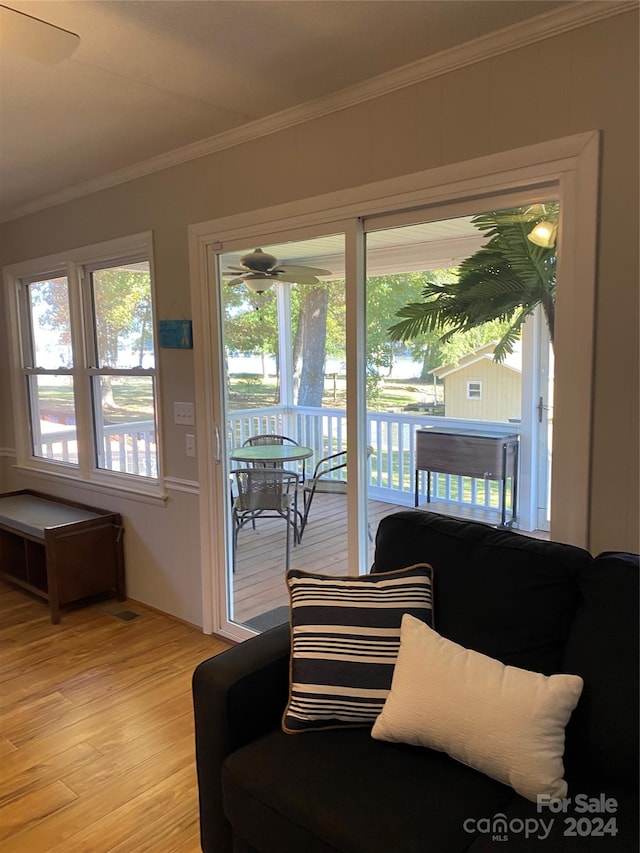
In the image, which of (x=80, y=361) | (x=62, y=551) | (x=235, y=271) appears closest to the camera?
(x=235, y=271)

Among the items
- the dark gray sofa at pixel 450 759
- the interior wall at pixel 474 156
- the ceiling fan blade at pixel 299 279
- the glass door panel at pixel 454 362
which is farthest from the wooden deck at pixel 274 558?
the dark gray sofa at pixel 450 759

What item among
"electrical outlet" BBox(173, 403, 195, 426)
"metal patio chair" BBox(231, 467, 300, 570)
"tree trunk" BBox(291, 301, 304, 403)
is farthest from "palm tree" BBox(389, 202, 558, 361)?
"electrical outlet" BBox(173, 403, 195, 426)

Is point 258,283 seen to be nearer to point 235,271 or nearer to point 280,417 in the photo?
point 235,271

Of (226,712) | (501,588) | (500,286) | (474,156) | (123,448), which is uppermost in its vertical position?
(474,156)

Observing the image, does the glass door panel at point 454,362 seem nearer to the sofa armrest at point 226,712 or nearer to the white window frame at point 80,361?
the sofa armrest at point 226,712

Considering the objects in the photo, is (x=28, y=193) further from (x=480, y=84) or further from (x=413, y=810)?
(x=413, y=810)

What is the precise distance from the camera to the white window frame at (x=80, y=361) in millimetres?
3561

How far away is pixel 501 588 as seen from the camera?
1.75 metres

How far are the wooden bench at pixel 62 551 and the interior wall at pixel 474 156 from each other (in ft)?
1.92

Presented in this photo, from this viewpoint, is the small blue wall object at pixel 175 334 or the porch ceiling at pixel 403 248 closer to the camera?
the porch ceiling at pixel 403 248

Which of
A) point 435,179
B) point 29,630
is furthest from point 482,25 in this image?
point 29,630

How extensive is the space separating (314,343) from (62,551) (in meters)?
Answer: 1.97

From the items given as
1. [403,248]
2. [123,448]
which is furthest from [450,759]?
[123,448]

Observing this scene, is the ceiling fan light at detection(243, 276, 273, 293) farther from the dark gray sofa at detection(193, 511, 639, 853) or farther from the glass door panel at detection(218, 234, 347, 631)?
the dark gray sofa at detection(193, 511, 639, 853)
